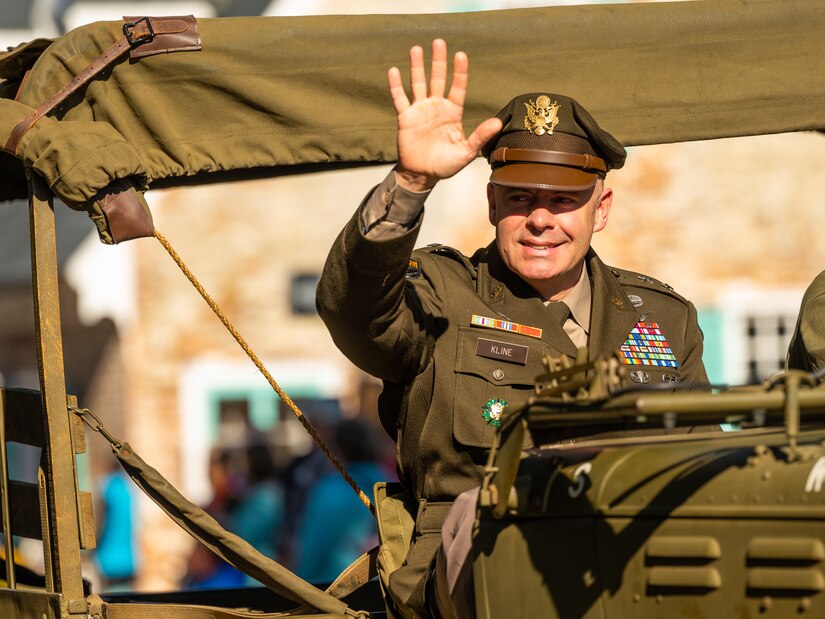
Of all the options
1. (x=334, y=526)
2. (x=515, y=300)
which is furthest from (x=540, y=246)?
(x=334, y=526)

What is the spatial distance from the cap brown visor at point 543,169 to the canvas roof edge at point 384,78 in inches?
7.8

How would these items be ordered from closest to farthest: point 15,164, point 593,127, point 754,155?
point 593,127 → point 15,164 → point 754,155

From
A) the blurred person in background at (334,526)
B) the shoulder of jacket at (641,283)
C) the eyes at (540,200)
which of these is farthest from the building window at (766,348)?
the eyes at (540,200)

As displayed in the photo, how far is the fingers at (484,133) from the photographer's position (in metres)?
3.25

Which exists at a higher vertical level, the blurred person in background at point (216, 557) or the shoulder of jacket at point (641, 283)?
the shoulder of jacket at point (641, 283)

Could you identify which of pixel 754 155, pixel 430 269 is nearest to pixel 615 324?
pixel 430 269

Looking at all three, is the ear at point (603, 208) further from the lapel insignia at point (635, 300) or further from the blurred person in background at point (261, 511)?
the blurred person in background at point (261, 511)

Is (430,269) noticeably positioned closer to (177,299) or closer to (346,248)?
(346,248)

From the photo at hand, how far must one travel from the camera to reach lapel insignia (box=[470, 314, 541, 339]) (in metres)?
3.72

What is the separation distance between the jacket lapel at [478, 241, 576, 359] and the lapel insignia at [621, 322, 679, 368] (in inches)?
Result: 7.4

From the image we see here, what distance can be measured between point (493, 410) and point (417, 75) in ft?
2.78

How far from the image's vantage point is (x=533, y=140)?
3.72 m

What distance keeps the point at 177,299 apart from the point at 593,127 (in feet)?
40.4

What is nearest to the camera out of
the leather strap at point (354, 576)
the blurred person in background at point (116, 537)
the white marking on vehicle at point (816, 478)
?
the white marking on vehicle at point (816, 478)
